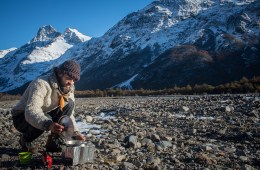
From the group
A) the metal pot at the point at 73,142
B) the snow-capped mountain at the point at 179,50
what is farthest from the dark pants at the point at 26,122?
the snow-capped mountain at the point at 179,50

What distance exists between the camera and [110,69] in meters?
135

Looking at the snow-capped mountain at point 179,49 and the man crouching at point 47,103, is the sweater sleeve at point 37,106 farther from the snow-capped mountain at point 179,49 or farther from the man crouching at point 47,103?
the snow-capped mountain at point 179,49

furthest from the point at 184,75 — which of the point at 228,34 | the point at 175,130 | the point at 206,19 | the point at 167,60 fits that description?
the point at 175,130

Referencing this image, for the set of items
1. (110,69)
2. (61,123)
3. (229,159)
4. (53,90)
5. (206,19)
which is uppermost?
(206,19)

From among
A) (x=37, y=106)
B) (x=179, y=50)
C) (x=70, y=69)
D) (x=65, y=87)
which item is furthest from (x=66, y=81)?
(x=179, y=50)

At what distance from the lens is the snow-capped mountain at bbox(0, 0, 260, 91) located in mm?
85438

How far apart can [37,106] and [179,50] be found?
110350 mm

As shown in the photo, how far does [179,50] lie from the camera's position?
11300 centimetres

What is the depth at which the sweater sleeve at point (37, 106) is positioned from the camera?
16.4ft

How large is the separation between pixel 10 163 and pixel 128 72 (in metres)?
115

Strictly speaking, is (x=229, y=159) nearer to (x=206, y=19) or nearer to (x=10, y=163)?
(x=10, y=163)

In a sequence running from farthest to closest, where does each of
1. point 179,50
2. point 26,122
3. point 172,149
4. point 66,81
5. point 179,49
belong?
1. point 179,49
2. point 179,50
3. point 172,149
4. point 26,122
5. point 66,81

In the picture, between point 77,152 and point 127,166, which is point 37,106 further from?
point 127,166

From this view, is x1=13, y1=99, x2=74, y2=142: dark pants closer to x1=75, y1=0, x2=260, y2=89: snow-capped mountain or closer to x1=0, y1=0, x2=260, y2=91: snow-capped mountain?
x1=0, y1=0, x2=260, y2=91: snow-capped mountain
